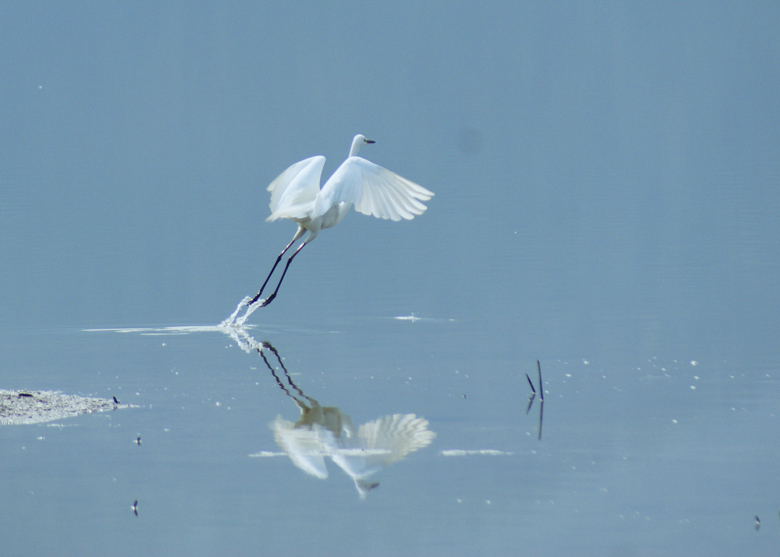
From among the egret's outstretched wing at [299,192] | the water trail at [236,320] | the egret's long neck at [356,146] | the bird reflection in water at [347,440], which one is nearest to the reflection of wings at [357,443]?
the bird reflection in water at [347,440]

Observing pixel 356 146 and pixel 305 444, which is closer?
pixel 305 444

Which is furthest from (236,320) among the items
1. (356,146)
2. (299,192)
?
(356,146)

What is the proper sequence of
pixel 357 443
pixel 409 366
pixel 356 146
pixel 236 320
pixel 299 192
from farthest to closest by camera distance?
pixel 356 146, pixel 236 320, pixel 299 192, pixel 409 366, pixel 357 443

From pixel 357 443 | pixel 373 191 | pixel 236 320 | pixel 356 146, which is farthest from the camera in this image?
pixel 356 146

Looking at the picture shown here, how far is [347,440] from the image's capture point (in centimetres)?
742

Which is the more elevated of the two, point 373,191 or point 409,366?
point 373,191

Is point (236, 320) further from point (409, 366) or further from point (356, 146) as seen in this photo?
point (409, 366)

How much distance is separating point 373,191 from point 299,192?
1448mm

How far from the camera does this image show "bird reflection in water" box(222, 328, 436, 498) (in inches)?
271

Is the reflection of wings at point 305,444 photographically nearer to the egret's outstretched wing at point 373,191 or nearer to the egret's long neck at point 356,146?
the egret's outstretched wing at point 373,191

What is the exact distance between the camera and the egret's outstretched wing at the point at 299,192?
39.4 ft

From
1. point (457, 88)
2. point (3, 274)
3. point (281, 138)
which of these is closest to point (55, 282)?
point (3, 274)

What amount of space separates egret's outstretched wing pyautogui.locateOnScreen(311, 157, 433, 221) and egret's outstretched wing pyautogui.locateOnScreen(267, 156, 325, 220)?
104cm

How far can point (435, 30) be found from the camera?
410ft
